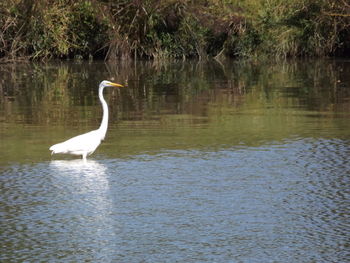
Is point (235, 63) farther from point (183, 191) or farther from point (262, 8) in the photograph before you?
point (183, 191)

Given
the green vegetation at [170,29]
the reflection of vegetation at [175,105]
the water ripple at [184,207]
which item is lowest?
the water ripple at [184,207]

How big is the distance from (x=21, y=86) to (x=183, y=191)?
1379 cm

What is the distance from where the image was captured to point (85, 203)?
928 cm

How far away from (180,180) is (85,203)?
145 centimetres

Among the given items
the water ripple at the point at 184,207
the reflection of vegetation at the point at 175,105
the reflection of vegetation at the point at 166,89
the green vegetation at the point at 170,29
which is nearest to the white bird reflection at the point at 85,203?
the water ripple at the point at 184,207

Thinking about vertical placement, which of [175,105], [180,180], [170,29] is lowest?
[180,180]

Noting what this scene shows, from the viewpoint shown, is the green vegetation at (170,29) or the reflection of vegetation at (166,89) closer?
the reflection of vegetation at (166,89)

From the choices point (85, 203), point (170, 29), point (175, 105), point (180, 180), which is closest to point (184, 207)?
point (85, 203)

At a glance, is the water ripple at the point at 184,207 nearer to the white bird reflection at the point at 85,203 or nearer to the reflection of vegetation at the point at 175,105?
the white bird reflection at the point at 85,203

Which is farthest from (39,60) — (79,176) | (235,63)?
(79,176)

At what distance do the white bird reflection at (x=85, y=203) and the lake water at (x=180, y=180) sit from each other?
0.05 ft

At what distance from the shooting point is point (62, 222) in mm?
8562

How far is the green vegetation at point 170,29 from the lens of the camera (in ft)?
103

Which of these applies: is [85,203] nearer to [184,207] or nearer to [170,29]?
[184,207]
